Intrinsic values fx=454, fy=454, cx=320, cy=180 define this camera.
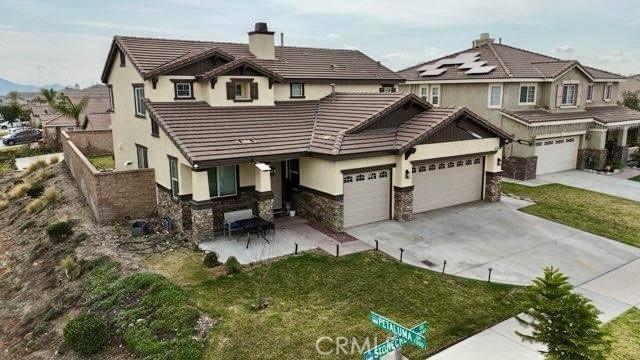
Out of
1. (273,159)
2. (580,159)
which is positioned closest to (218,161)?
(273,159)

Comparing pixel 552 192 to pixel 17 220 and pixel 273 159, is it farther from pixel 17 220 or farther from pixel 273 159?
pixel 17 220

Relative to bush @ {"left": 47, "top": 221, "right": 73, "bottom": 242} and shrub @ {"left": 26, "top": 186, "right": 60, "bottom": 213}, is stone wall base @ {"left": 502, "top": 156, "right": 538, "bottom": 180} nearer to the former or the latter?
bush @ {"left": 47, "top": 221, "right": 73, "bottom": 242}

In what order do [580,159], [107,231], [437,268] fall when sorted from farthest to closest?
[580,159] → [107,231] → [437,268]

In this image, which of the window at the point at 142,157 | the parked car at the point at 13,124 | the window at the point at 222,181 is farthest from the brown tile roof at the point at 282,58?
the parked car at the point at 13,124

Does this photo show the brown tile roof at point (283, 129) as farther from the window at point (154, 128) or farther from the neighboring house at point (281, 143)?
the window at point (154, 128)

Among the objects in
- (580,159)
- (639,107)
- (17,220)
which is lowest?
(17,220)

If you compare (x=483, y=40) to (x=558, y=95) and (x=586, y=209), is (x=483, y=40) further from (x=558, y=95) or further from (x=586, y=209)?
(x=586, y=209)

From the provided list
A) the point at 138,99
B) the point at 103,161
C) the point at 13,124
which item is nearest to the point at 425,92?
the point at 138,99
